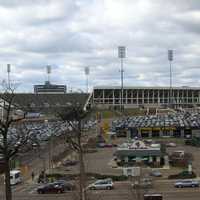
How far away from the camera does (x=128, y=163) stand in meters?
53.4

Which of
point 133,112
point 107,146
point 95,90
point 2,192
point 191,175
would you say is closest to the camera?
point 2,192

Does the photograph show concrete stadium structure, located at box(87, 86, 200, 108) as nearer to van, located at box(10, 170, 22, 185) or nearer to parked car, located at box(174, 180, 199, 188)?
van, located at box(10, 170, 22, 185)

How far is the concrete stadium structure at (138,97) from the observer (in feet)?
595

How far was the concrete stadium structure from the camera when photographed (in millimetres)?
181250

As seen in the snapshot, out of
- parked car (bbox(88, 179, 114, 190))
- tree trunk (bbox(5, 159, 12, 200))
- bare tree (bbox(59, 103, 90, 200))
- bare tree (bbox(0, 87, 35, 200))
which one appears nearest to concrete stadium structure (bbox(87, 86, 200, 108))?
bare tree (bbox(59, 103, 90, 200))

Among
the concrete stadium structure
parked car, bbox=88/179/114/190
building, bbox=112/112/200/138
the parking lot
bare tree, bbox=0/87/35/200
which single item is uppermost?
the concrete stadium structure

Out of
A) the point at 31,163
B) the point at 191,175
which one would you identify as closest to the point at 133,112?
the point at 31,163

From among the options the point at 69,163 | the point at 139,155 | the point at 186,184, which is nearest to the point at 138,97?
the point at 139,155

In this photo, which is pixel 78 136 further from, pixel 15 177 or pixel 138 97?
pixel 138 97

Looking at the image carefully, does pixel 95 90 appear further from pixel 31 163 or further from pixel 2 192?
pixel 2 192

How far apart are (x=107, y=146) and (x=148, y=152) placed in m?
20.3

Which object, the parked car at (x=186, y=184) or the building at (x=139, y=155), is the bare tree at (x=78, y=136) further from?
the building at (x=139, y=155)

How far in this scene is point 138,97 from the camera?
19075cm

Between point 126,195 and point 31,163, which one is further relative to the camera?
point 31,163
